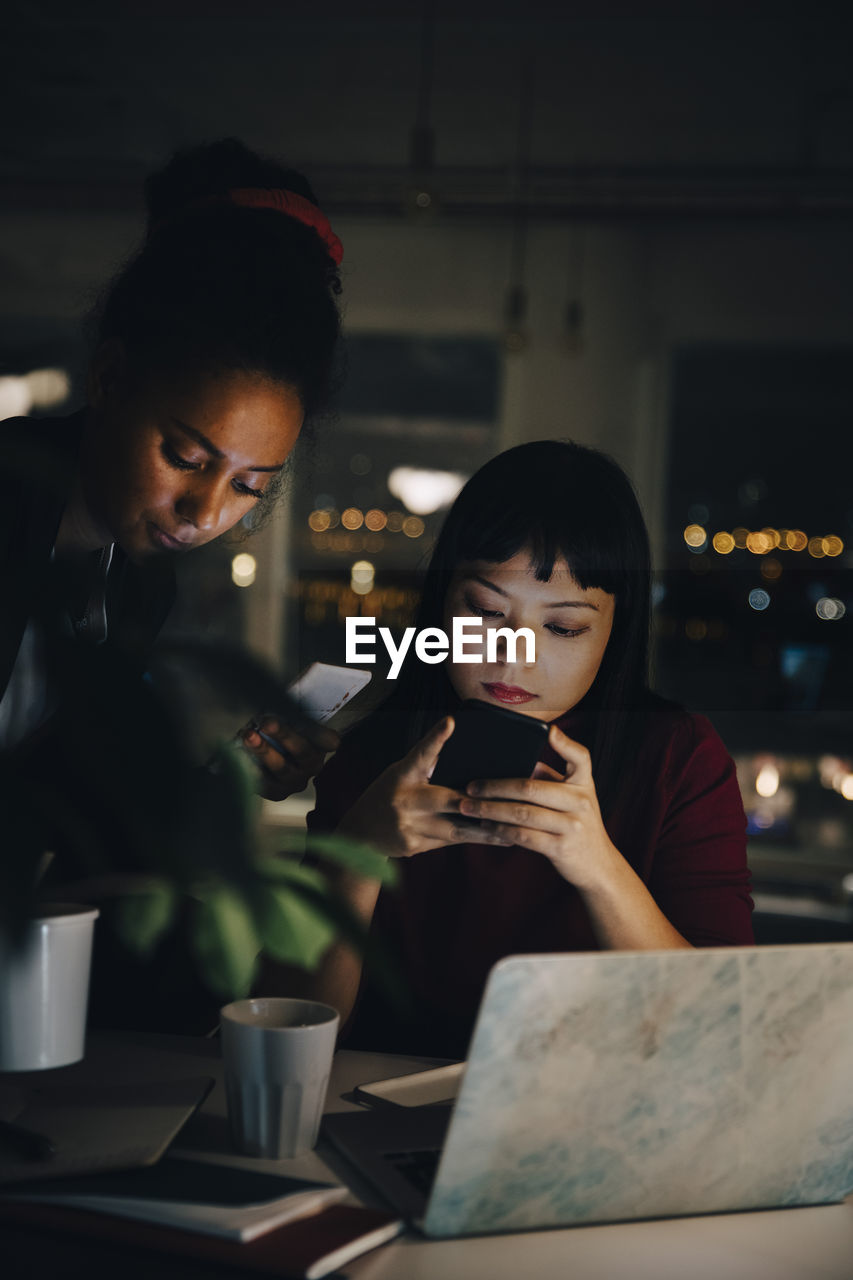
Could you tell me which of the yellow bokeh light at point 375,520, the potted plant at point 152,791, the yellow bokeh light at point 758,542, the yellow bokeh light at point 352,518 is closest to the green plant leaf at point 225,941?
the potted plant at point 152,791

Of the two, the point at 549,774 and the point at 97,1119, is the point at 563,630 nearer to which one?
the point at 549,774

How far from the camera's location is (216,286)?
54.9 inches

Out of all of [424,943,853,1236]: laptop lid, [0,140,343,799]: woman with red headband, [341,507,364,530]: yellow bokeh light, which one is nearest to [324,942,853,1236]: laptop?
[424,943,853,1236]: laptop lid

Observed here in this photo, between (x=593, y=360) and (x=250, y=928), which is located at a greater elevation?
(x=593, y=360)

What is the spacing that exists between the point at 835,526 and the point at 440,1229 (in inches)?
155

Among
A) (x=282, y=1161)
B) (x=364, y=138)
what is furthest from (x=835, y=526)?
(x=282, y=1161)

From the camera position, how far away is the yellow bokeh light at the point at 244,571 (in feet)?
12.3

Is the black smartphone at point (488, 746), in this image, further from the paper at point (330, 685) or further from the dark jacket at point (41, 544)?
the dark jacket at point (41, 544)

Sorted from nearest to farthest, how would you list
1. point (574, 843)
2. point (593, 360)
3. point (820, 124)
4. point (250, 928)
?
point (250, 928)
point (574, 843)
point (820, 124)
point (593, 360)

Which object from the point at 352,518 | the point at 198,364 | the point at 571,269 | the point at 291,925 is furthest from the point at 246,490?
the point at 571,269

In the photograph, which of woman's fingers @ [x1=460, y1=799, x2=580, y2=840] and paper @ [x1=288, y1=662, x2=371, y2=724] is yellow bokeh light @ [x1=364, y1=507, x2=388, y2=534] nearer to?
paper @ [x1=288, y1=662, x2=371, y2=724]

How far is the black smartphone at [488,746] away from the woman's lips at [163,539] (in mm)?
482

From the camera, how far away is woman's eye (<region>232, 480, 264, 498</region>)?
1382 mm

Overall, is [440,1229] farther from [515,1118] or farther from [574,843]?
[574,843]
